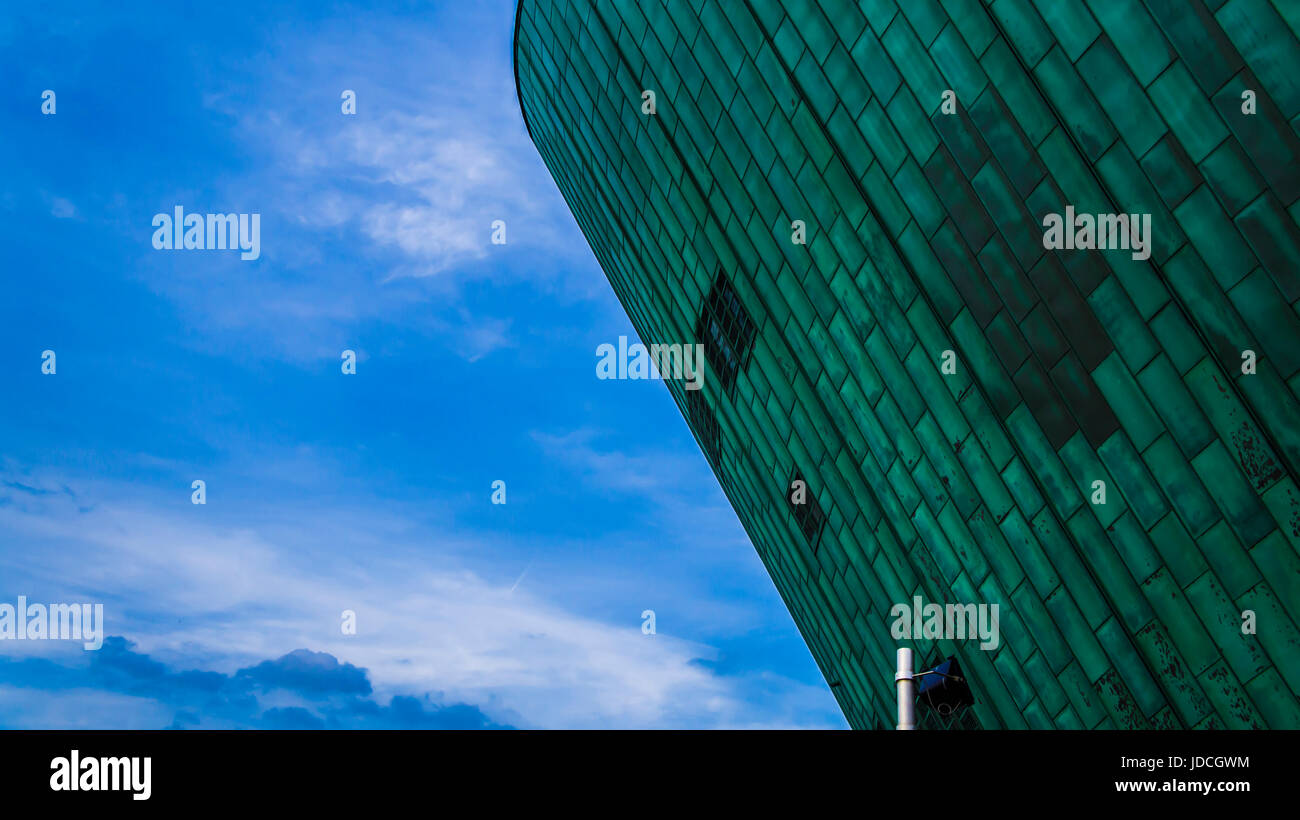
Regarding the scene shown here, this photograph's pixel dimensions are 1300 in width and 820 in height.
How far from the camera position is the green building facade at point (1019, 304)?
→ 54.1ft

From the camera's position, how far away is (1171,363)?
703 inches

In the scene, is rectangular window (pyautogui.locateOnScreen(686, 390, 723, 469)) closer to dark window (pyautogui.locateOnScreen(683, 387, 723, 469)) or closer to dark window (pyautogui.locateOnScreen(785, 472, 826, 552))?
dark window (pyautogui.locateOnScreen(683, 387, 723, 469))

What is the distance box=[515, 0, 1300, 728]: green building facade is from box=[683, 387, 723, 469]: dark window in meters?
6.83

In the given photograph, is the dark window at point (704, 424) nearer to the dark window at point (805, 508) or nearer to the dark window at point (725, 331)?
the dark window at point (725, 331)

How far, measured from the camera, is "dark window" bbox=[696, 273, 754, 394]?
33156 mm

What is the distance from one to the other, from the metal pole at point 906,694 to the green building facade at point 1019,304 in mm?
7322

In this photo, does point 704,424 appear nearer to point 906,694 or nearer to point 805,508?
point 805,508

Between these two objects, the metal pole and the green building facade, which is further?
the green building facade

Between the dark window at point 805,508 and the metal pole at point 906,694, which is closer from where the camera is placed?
the metal pole at point 906,694

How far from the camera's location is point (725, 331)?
34.8 metres

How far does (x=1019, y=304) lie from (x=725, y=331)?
49.6 feet

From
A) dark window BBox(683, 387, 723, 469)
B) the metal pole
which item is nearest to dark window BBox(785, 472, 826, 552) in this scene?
dark window BBox(683, 387, 723, 469)

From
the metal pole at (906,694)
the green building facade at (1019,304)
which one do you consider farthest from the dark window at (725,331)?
the metal pole at (906,694)

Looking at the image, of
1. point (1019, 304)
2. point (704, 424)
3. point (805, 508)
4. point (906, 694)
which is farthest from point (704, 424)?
point (906, 694)
